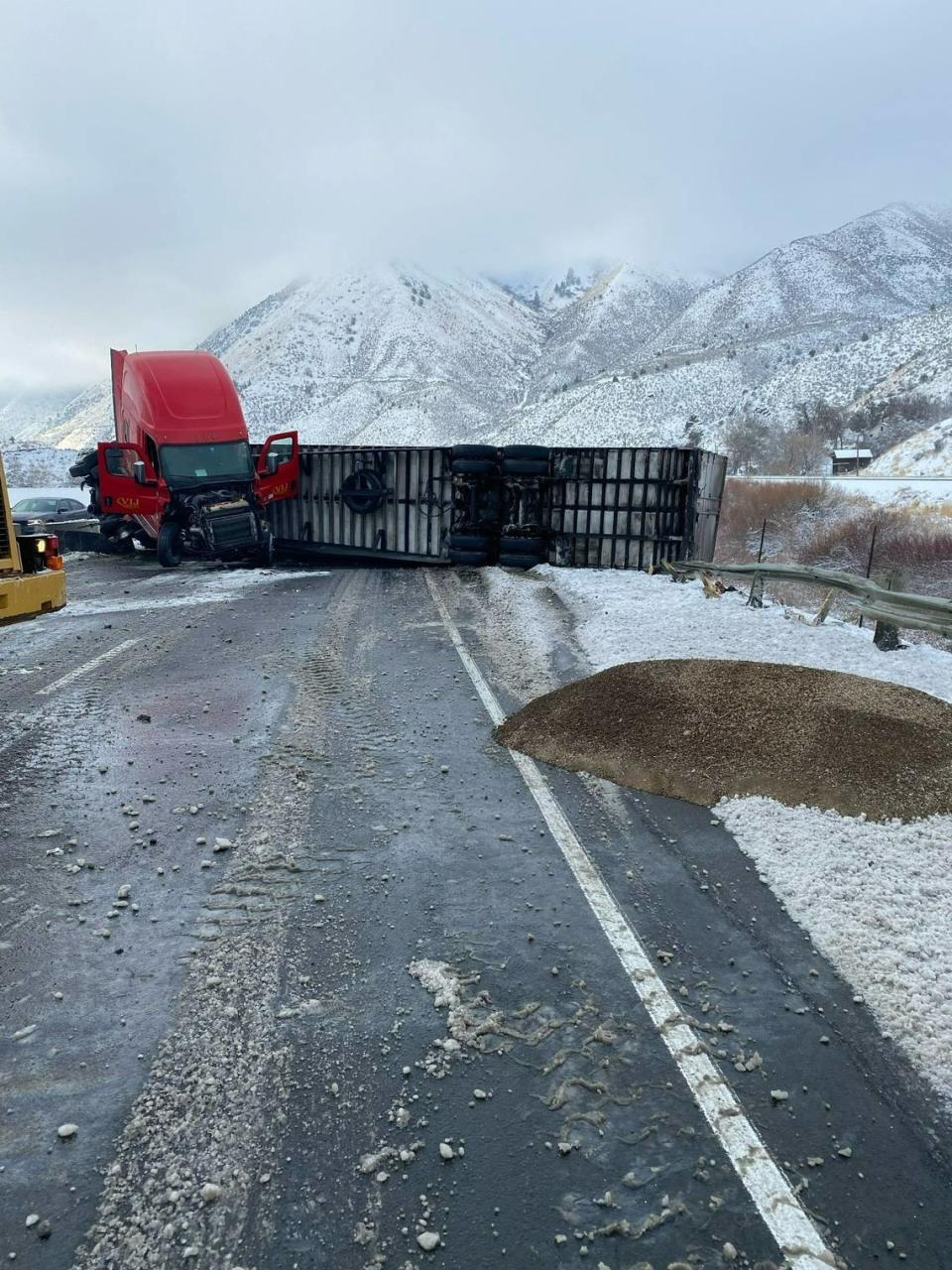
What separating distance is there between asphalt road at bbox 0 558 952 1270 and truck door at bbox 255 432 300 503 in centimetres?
1155

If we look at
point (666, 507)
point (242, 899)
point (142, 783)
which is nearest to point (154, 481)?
point (666, 507)

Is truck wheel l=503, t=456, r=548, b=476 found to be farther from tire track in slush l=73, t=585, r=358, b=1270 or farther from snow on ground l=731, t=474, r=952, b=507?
snow on ground l=731, t=474, r=952, b=507

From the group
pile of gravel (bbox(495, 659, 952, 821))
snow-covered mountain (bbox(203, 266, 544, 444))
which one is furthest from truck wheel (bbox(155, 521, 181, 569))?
snow-covered mountain (bbox(203, 266, 544, 444))

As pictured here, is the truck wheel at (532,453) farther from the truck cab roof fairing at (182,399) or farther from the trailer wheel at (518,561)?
the truck cab roof fairing at (182,399)

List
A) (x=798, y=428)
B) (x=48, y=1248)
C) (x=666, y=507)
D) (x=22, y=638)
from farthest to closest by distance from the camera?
(x=798, y=428)
(x=666, y=507)
(x=22, y=638)
(x=48, y=1248)

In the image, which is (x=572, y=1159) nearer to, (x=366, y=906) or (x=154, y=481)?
(x=366, y=906)

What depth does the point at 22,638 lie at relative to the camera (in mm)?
9734

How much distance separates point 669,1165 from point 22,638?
983 centimetres

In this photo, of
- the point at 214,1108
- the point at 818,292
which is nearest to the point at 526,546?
the point at 214,1108

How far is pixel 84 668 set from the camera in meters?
8.26

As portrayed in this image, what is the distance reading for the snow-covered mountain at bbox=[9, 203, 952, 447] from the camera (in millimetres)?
95125

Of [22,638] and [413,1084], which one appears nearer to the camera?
[413,1084]

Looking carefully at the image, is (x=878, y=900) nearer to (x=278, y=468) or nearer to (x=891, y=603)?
(x=891, y=603)

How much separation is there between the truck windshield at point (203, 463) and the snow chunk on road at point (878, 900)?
43.6ft
